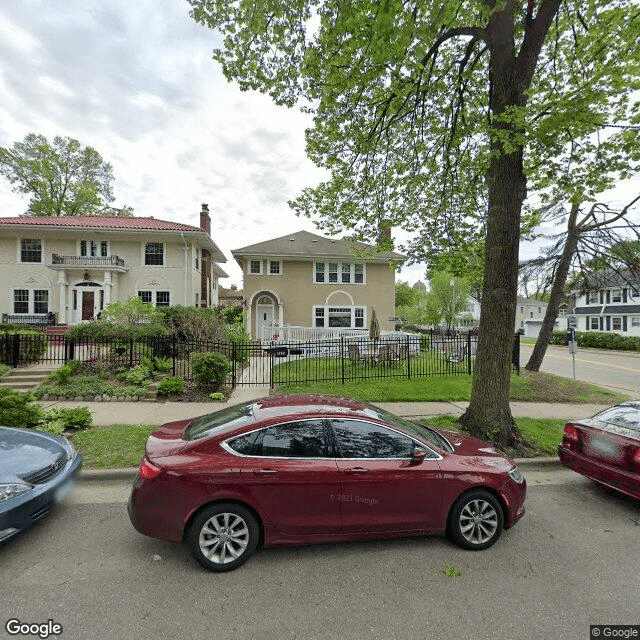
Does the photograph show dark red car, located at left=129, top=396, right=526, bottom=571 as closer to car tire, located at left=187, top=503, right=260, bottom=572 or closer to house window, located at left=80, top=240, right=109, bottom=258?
car tire, located at left=187, top=503, right=260, bottom=572

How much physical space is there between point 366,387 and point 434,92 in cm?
787

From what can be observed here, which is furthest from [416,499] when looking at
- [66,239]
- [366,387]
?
[66,239]

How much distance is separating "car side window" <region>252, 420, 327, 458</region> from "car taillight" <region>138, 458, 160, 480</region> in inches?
34.5

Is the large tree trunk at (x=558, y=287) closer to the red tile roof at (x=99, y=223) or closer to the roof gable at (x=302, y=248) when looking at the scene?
the roof gable at (x=302, y=248)

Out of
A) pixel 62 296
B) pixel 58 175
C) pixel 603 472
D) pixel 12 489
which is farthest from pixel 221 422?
pixel 58 175

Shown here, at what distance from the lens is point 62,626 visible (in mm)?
2355

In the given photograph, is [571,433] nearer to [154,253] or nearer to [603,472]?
[603,472]

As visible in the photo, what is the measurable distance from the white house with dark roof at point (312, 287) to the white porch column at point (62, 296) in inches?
376

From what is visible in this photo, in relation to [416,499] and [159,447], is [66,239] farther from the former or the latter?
[416,499]

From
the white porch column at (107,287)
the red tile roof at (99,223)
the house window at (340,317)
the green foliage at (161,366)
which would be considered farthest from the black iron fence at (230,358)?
the red tile roof at (99,223)

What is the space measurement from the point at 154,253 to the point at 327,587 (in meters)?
20.8

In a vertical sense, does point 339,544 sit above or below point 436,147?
below

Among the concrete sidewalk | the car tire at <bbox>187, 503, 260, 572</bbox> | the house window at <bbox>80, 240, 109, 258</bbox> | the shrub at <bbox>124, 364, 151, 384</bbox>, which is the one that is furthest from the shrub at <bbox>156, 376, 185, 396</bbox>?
the house window at <bbox>80, 240, 109, 258</bbox>

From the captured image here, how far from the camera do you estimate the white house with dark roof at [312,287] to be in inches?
810
